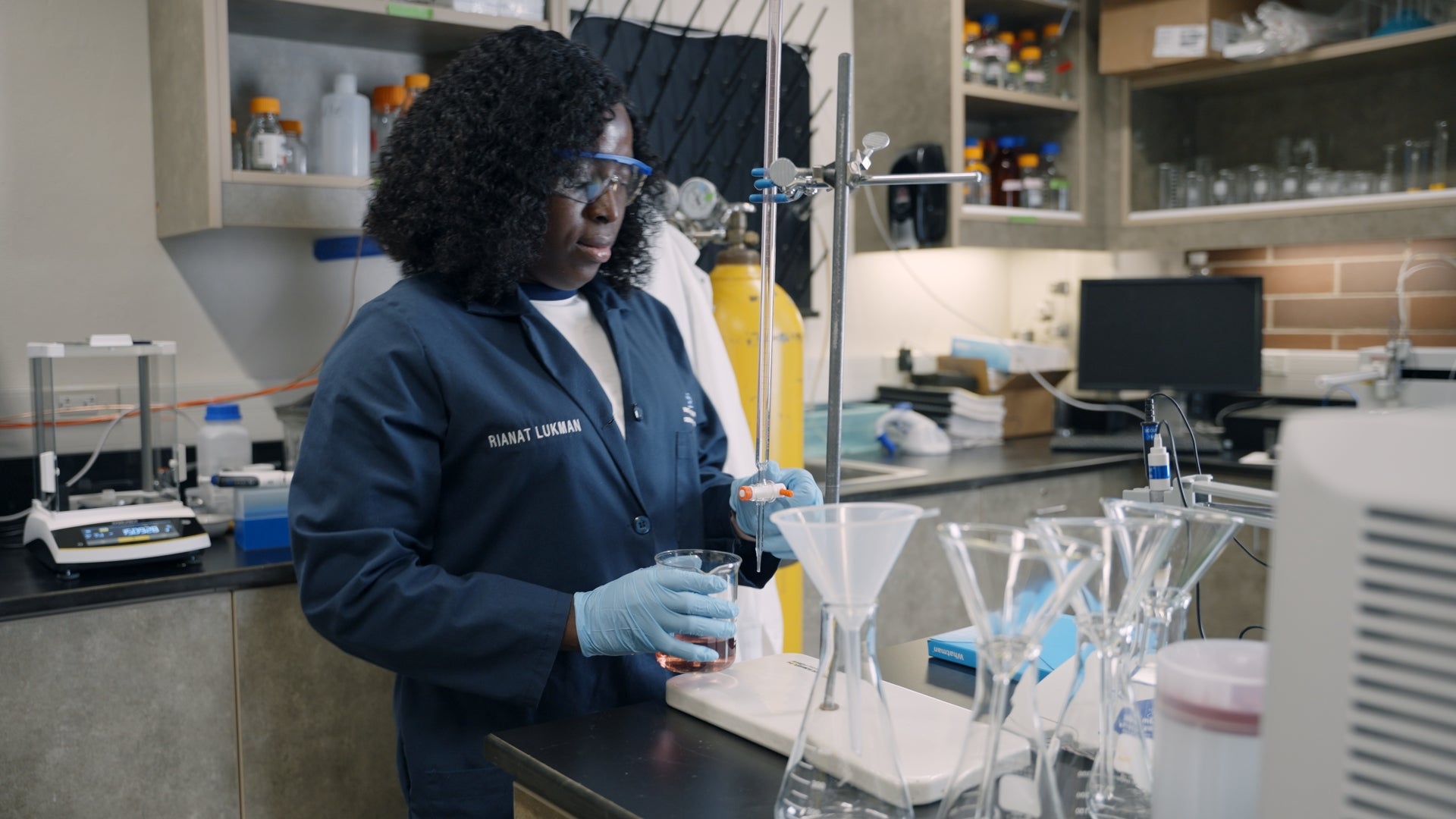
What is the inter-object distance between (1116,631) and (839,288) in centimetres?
41

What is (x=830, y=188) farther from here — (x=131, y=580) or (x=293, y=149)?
(x=293, y=149)

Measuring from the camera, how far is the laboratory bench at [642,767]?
37.2 inches

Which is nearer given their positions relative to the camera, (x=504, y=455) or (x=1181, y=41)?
(x=504, y=455)

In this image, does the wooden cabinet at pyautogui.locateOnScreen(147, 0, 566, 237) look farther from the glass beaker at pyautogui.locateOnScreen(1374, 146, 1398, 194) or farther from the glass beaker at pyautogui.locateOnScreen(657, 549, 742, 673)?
the glass beaker at pyautogui.locateOnScreen(1374, 146, 1398, 194)

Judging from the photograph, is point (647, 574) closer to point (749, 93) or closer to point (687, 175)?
point (687, 175)

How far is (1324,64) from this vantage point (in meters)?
3.28

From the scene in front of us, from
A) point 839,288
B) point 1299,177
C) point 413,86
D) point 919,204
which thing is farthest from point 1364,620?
point 1299,177

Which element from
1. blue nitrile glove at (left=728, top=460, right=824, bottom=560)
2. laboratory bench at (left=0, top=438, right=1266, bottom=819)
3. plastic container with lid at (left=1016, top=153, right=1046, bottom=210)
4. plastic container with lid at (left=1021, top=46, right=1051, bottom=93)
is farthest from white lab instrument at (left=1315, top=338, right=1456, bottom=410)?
laboratory bench at (left=0, top=438, right=1266, bottom=819)

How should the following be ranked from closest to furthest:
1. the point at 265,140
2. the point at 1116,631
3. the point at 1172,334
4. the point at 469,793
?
the point at 1116,631
the point at 469,793
the point at 265,140
the point at 1172,334

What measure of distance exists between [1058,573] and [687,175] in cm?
251

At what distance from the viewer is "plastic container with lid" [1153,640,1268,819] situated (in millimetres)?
745

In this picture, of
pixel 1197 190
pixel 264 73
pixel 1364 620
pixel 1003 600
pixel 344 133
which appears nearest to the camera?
pixel 1364 620

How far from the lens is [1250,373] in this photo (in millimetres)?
3367

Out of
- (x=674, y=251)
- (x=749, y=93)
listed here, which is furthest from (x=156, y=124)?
(x=749, y=93)
